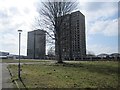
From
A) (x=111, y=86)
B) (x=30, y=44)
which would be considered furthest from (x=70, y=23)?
(x=30, y=44)

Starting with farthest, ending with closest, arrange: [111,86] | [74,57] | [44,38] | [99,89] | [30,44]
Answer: [30,44] < [74,57] < [44,38] < [111,86] < [99,89]

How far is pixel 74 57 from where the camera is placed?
243 feet

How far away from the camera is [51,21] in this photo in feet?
155

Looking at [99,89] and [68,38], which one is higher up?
[68,38]

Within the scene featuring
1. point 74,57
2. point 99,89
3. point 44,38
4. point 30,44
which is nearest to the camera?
point 99,89

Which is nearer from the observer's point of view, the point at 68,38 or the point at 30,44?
the point at 68,38

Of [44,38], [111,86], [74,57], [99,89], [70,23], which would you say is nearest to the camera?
[99,89]

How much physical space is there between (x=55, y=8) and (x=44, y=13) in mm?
2394

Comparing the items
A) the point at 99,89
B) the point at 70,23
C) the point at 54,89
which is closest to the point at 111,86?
the point at 99,89

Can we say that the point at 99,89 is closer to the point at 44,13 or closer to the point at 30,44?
the point at 44,13

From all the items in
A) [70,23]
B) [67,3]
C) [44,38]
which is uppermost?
[67,3]

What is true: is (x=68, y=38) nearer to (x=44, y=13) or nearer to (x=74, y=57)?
(x=44, y=13)

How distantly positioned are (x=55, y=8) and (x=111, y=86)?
35888 millimetres

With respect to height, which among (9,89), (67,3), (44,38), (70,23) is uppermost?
(67,3)
